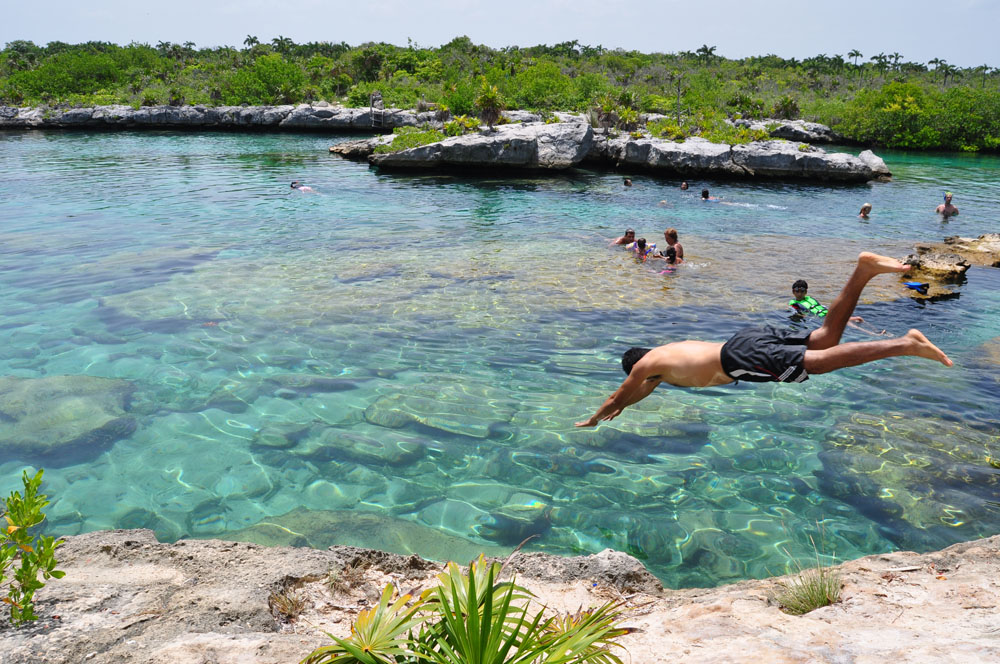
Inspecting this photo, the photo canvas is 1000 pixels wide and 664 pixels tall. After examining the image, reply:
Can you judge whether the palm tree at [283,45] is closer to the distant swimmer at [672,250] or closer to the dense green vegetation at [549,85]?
the dense green vegetation at [549,85]

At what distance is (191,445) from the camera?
6.63 m

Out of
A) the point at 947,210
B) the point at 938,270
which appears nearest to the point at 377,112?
the point at 947,210

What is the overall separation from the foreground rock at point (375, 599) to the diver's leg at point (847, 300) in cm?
171

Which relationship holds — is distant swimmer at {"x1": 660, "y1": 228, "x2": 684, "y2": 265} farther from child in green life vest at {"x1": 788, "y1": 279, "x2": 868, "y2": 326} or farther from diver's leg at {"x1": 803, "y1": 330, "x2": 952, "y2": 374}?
diver's leg at {"x1": 803, "y1": 330, "x2": 952, "y2": 374}

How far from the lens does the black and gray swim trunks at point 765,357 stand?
195 inches

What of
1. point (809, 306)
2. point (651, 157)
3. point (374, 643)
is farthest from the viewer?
point (651, 157)

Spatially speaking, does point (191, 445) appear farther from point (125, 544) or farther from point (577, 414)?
point (577, 414)

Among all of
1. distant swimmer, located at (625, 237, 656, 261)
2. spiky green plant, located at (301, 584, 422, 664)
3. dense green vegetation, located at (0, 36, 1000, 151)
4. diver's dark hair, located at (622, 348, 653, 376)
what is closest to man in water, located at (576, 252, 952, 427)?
diver's dark hair, located at (622, 348, 653, 376)

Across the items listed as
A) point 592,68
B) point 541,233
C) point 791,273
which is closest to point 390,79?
point 592,68

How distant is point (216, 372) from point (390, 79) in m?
63.9

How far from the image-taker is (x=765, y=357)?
5.01m

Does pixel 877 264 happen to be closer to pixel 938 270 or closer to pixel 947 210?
pixel 938 270

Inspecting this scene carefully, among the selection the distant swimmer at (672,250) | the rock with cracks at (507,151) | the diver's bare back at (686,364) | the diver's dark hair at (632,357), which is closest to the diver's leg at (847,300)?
the diver's bare back at (686,364)

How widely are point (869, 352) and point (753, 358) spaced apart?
0.84 metres
